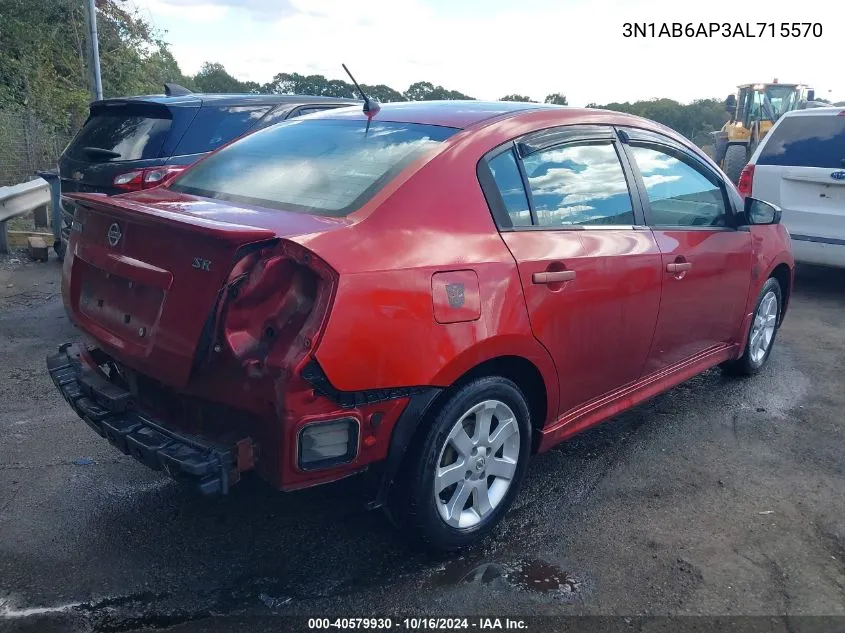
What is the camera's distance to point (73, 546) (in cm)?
307

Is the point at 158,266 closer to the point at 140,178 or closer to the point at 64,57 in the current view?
the point at 140,178

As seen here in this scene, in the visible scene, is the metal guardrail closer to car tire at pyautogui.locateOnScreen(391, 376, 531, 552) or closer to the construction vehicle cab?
car tire at pyautogui.locateOnScreen(391, 376, 531, 552)

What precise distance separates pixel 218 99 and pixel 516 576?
15.9ft

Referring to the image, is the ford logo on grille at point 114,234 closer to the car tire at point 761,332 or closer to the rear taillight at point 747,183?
the car tire at point 761,332

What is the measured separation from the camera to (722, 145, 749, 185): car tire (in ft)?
42.5

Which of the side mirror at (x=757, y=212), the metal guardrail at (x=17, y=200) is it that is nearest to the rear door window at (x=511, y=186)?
the side mirror at (x=757, y=212)

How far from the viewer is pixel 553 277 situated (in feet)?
10.3

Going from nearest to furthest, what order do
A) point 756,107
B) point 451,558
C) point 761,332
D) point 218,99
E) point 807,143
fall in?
point 451,558, point 761,332, point 218,99, point 807,143, point 756,107

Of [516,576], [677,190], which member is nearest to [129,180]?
[677,190]

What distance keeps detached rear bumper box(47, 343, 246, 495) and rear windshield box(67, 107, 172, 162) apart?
2978mm

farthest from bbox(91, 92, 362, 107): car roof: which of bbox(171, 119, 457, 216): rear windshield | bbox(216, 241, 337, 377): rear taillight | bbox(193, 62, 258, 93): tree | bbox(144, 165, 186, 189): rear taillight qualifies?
bbox(193, 62, 258, 93): tree

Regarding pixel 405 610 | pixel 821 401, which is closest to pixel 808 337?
pixel 821 401

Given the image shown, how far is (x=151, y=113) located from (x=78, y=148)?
73 cm

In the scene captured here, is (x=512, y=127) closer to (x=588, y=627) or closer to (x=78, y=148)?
(x=588, y=627)
